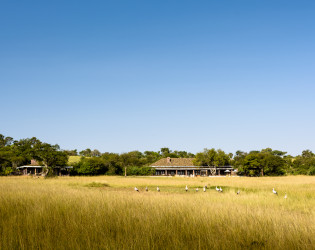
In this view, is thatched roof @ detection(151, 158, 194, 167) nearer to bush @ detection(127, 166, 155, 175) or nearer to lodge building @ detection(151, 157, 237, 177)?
lodge building @ detection(151, 157, 237, 177)

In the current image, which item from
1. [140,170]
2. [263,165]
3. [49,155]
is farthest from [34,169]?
[263,165]

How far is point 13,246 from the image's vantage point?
4.47 meters

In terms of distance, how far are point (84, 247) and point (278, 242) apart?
3.13 meters

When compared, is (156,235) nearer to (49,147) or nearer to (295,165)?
(49,147)

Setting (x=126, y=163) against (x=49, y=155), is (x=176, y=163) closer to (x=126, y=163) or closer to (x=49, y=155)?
(x=126, y=163)

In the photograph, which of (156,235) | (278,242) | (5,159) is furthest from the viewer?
(5,159)

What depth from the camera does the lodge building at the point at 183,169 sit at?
3105 inches

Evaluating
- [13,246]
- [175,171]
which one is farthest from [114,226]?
[175,171]

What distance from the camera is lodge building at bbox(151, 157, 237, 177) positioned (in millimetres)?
78875

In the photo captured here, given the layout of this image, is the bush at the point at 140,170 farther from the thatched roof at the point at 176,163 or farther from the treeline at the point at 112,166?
the thatched roof at the point at 176,163

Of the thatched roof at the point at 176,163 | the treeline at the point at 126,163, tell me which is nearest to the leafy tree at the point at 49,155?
the treeline at the point at 126,163

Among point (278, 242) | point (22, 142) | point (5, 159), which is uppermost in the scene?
point (22, 142)

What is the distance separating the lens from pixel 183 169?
8031 centimetres

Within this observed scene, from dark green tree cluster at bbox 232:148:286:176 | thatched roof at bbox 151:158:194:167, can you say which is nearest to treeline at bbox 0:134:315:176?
dark green tree cluster at bbox 232:148:286:176
